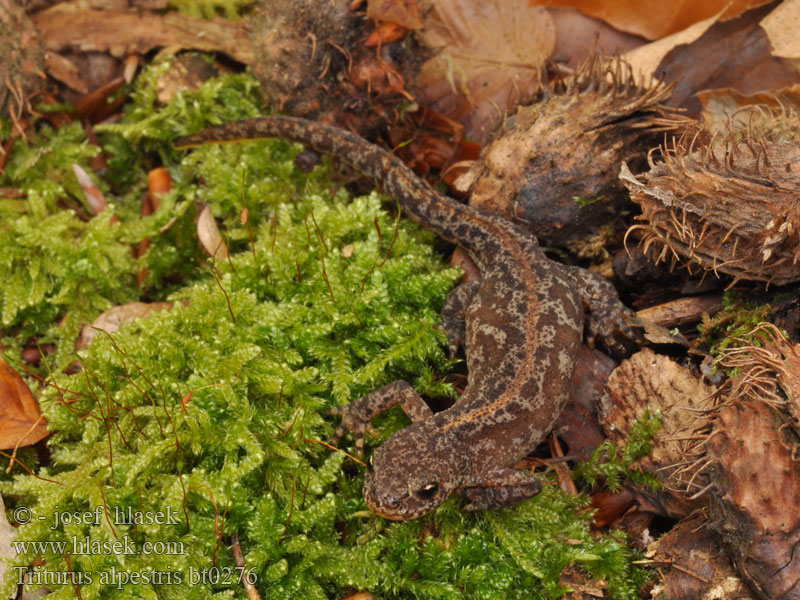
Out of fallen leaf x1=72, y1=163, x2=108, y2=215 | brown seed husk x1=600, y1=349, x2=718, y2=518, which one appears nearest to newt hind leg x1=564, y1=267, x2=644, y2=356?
brown seed husk x1=600, y1=349, x2=718, y2=518

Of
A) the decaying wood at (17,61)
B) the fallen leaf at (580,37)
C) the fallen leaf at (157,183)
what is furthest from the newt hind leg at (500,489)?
the decaying wood at (17,61)

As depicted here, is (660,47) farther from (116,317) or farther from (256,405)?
(116,317)

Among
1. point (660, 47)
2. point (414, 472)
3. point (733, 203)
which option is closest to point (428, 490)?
point (414, 472)

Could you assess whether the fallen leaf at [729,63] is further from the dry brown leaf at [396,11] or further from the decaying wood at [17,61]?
the decaying wood at [17,61]

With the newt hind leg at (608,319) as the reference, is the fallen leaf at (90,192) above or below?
above

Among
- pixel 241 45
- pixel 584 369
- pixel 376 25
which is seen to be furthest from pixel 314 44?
pixel 584 369
